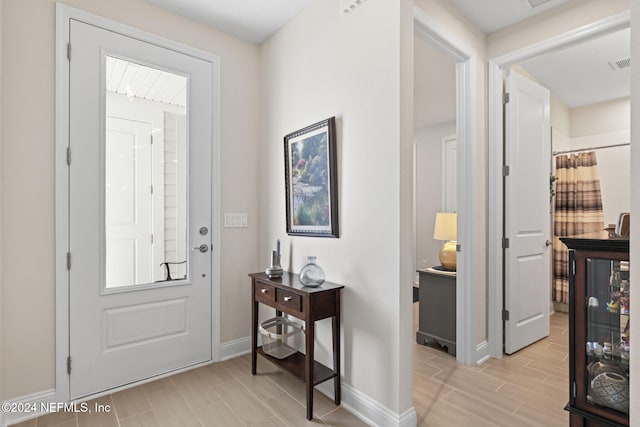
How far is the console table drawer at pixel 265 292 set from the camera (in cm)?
230

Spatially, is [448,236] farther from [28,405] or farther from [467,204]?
[28,405]

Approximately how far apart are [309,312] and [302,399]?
0.65 m

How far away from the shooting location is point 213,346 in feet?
8.91

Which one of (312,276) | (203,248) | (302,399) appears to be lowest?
(302,399)

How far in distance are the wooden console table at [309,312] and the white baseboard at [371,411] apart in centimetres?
7

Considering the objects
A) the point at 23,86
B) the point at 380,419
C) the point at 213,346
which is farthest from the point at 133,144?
the point at 380,419

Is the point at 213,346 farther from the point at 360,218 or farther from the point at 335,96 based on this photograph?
the point at 335,96

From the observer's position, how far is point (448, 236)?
3203 millimetres

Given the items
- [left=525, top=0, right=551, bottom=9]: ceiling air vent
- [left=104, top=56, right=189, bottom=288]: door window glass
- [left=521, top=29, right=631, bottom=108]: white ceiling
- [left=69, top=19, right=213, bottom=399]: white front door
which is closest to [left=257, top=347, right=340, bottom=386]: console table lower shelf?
[left=69, top=19, right=213, bottom=399]: white front door

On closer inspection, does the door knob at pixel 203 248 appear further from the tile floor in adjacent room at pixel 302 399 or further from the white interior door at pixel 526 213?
the white interior door at pixel 526 213

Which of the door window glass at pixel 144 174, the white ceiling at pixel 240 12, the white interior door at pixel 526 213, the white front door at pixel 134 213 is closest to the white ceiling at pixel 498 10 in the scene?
the white interior door at pixel 526 213

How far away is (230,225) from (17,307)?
141 cm

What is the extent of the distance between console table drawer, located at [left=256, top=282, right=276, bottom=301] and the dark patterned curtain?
342 cm

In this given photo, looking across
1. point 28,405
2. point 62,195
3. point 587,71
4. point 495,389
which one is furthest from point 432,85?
point 28,405
